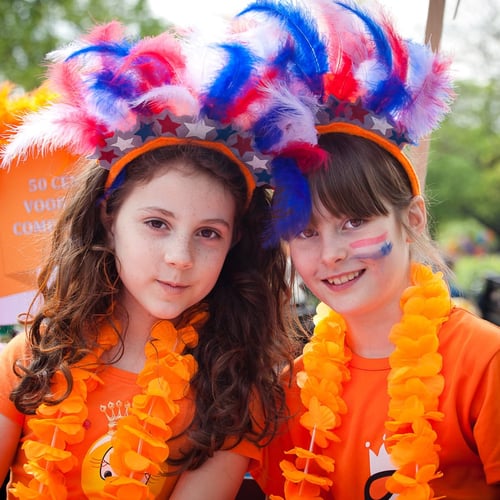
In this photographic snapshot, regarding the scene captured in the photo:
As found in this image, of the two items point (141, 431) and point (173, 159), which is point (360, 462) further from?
point (173, 159)

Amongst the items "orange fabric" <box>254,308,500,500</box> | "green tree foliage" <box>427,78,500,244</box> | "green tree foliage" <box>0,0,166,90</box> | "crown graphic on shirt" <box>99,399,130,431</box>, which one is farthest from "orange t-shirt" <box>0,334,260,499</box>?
"green tree foliage" <box>427,78,500,244</box>

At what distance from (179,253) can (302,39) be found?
0.68 meters

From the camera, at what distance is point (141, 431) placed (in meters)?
1.83

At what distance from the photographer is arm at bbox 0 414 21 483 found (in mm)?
1917

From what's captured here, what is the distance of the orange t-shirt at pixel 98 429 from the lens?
6.13 feet

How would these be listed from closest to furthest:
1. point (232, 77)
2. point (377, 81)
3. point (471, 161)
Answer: point (232, 77), point (377, 81), point (471, 161)

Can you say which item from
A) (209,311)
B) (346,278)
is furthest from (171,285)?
(346,278)

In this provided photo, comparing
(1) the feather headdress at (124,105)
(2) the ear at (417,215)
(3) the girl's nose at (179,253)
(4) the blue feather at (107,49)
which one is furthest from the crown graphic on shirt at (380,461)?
(4) the blue feather at (107,49)

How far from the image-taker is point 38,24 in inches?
393

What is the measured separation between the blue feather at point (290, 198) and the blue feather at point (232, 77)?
23 cm

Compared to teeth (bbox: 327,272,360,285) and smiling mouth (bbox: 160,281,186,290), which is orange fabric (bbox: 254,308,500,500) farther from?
smiling mouth (bbox: 160,281,186,290)

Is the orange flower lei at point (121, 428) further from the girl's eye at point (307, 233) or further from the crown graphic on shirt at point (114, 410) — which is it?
the girl's eye at point (307, 233)

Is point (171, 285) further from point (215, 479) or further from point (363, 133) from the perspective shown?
point (363, 133)

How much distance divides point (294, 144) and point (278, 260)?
0.53m
